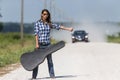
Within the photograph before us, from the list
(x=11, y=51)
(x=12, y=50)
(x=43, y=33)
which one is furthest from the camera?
(x=12, y=50)

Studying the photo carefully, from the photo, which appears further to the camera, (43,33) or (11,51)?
(11,51)

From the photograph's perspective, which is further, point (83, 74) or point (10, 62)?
point (10, 62)

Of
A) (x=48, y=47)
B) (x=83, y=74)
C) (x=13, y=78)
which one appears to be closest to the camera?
(x=48, y=47)

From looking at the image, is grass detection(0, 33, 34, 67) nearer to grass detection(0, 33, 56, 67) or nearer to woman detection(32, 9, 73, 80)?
grass detection(0, 33, 56, 67)

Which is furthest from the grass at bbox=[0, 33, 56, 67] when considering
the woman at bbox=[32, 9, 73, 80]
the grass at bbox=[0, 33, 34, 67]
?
the woman at bbox=[32, 9, 73, 80]

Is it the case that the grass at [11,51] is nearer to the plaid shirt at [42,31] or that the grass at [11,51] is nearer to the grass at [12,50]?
the grass at [12,50]

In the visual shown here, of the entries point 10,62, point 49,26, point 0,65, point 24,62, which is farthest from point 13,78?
point 10,62

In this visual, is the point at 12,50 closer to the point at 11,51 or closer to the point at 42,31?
the point at 11,51

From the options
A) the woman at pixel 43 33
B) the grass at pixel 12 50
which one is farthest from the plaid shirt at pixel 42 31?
the grass at pixel 12 50

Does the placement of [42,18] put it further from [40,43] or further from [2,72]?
[2,72]

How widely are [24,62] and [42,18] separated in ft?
4.30

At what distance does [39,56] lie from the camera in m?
14.6

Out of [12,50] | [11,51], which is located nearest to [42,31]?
[11,51]

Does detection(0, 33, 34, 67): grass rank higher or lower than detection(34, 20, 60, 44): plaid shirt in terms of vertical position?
lower
